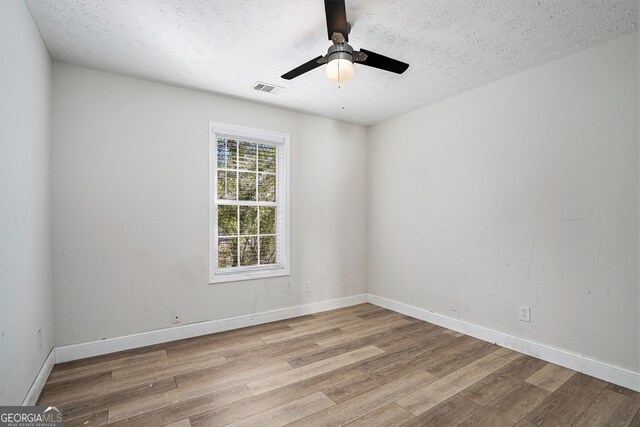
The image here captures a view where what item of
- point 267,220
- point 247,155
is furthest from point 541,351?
point 247,155

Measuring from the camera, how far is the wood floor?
1927 mm

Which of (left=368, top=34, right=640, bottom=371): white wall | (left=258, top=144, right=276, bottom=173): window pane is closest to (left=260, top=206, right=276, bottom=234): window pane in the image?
(left=258, top=144, right=276, bottom=173): window pane

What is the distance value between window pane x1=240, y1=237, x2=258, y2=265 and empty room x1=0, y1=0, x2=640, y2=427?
0.7 inches

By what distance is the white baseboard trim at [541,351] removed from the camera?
2270 millimetres

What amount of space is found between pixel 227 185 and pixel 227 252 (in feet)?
2.47

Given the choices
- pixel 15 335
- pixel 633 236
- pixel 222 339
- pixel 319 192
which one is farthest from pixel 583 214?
pixel 15 335

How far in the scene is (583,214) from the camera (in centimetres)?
249

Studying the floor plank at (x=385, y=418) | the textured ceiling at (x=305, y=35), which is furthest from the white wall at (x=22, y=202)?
the floor plank at (x=385, y=418)

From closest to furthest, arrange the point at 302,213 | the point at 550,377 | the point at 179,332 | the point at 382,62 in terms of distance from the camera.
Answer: the point at 382,62 → the point at 550,377 → the point at 179,332 → the point at 302,213

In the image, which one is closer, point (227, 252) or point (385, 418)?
point (385, 418)

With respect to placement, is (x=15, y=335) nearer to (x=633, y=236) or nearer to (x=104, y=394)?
(x=104, y=394)

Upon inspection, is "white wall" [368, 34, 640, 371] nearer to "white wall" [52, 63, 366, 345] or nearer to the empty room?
the empty room

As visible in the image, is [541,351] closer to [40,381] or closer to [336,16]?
[336,16]

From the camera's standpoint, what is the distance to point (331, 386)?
7.47 ft
